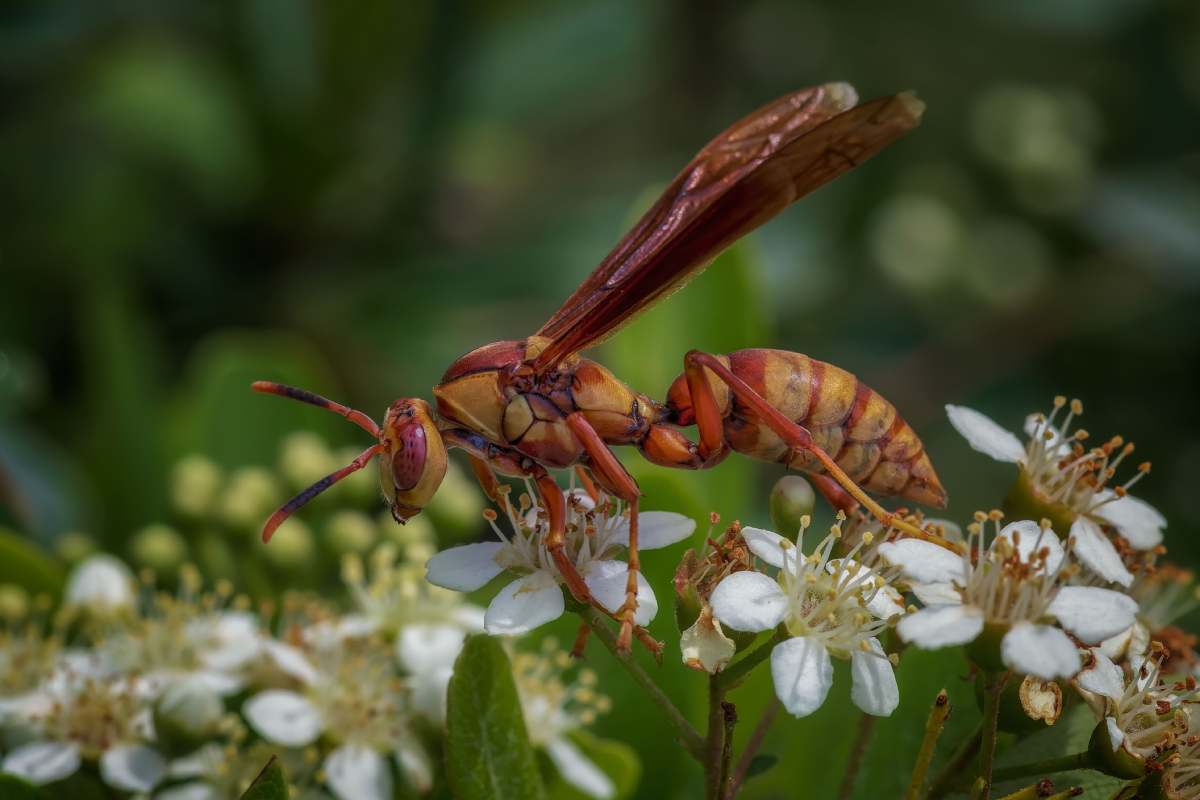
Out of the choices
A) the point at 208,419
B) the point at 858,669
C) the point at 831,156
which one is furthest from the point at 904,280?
the point at 858,669

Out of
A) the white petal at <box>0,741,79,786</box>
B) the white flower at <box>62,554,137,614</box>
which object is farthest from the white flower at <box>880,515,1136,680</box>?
the white flower at <box>62,554,137,614</box>

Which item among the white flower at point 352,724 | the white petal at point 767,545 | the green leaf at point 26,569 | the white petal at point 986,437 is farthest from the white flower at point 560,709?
the green leaf at point 26,569

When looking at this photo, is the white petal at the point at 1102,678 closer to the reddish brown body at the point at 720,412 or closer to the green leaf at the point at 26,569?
the reddish brown body at the point at 720,412

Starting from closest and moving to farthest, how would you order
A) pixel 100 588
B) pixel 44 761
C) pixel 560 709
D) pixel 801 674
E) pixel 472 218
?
1. pixel 801 674
2. pixel 44 761
3. pixel 560 709
4. pixel 100 588
5. pixel 472 218

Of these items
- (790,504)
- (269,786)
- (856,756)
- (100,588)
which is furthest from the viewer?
(100,588)

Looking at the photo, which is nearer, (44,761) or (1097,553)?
(1097,553)

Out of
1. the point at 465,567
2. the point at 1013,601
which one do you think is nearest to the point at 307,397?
the point at 465,567

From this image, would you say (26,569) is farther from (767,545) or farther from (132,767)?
(767,545)
